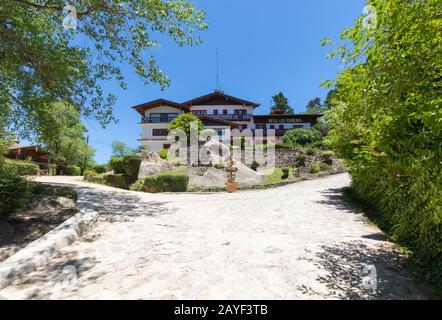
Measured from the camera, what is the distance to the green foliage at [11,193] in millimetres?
5984

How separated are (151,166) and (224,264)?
17.4 m

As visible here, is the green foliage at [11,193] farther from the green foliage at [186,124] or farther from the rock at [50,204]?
the green foliage at [186,124]

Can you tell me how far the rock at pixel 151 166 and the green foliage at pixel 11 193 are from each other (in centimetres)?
1264

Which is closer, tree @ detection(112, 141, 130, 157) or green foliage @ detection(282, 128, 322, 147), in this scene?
green foliage @ detection(282, 128, 322, 147)

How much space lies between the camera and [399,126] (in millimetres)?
3295

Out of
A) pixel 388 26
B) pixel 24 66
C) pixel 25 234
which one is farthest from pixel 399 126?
pixel 24 66

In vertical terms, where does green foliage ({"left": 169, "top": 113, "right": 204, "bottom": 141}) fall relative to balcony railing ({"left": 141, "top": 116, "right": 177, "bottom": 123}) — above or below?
below

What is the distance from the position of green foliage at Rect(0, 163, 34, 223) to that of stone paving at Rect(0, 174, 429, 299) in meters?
1.91

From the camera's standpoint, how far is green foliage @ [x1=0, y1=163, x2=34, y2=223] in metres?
5.98

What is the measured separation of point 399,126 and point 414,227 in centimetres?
296

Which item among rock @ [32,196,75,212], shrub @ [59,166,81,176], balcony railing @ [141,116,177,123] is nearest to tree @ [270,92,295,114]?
balcony railing @ [141,116,177,123]

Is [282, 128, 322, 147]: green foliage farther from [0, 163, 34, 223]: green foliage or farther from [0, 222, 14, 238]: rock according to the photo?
[0, 222, 14, 238]: rock
